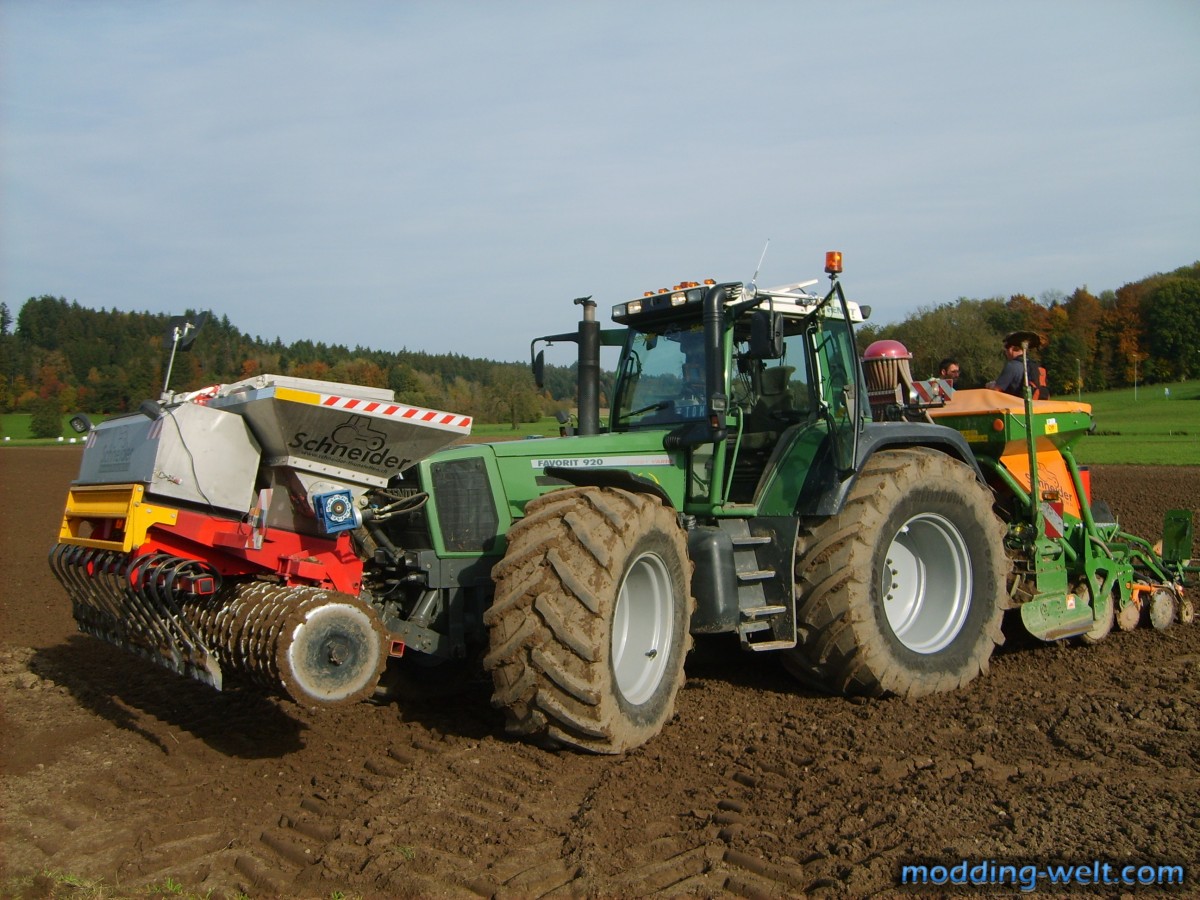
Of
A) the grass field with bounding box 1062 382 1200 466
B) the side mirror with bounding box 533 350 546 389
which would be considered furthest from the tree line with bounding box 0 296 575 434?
the grass field with bounding box 1062 382 1200 466


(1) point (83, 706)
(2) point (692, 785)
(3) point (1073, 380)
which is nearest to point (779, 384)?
(2) point (692, 785)

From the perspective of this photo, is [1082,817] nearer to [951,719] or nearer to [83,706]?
[951,719]

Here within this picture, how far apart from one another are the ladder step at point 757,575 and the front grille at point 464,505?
1448 millimetres

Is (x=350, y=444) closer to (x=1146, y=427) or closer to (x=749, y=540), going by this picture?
(x=749, y=540)

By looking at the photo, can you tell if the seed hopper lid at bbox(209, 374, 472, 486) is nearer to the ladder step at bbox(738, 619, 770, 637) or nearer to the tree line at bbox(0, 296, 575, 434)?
the ladder step at bbox(738, 619, 770, 637)

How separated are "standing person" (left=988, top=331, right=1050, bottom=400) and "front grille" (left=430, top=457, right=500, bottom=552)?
15.0ft

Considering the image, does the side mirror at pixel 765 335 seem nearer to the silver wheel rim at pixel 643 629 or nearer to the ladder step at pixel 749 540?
the ladder step at pixel 749 540

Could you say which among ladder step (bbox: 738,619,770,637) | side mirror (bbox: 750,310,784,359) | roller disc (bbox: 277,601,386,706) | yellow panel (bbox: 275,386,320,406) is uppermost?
side mirror (bbox: 750,310,784,359)

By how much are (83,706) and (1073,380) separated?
5630 cm

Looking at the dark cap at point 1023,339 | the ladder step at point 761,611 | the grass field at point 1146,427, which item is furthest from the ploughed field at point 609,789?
the grass field at point 1146,427

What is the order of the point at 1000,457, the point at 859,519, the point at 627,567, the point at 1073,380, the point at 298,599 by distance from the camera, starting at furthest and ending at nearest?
the point at 1073,380
the point at 1000,457
the point at 859,519
the point at 627,567
the point at 298,599

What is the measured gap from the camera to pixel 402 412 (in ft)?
15.5

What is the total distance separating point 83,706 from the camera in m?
6.17

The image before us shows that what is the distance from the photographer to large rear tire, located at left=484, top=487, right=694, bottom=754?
4.31 m
